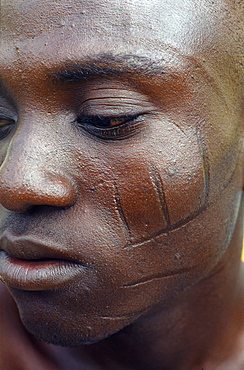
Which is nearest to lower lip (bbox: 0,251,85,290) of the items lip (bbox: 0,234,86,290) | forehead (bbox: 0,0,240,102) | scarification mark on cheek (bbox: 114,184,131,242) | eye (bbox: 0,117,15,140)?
lip (bbox: 0,234,86,290)

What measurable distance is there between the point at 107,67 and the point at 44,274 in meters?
0.62

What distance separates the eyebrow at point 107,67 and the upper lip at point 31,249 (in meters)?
0.48

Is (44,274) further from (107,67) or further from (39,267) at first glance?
(107,67)

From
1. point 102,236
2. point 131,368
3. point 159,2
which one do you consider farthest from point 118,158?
point 131,368

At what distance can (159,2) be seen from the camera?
1.40 m

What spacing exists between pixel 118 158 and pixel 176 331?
0.74m

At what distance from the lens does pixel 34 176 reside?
4.27 feet

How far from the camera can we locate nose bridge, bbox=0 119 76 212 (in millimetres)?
1290

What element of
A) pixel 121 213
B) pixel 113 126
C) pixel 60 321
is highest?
pixel 113 126

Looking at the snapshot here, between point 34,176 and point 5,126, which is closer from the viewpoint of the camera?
point 34,176

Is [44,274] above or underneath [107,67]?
underneath

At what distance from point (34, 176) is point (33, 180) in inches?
0.5

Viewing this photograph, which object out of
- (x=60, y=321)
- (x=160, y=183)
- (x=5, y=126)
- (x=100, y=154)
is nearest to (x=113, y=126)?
(x=100, y=154)

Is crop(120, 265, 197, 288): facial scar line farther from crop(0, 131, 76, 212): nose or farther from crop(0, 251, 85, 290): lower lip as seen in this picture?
crop(0, 131, 76, 212): nose
